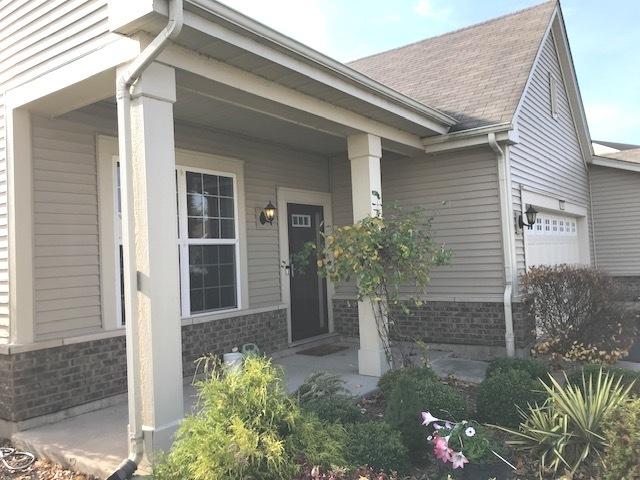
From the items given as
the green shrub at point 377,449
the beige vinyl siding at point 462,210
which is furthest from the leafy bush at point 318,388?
the beige vinyl siding at point 462,210

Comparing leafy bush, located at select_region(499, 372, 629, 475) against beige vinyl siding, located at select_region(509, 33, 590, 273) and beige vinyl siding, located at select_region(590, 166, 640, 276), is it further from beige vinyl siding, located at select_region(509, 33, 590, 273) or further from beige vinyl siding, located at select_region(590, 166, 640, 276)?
beige vinyl siding, located at select_region(590, 166, 640, 276)

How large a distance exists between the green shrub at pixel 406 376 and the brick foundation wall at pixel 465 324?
7.00 ft

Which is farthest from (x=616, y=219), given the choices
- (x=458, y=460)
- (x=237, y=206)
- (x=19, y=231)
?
(x=19, y=231)

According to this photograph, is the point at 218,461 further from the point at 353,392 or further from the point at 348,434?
the point at 353,392

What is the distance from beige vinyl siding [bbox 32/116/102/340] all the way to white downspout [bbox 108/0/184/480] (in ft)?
5.13

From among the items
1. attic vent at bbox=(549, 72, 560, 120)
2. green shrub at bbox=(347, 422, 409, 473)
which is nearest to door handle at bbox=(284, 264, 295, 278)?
green shrub at bbox=(347, 422, 409, 473)

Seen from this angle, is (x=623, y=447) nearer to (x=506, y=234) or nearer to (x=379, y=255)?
(x=379, y=255)

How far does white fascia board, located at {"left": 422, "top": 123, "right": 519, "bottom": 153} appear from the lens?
6.88m

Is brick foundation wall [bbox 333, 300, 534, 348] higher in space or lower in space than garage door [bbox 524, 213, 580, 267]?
lower

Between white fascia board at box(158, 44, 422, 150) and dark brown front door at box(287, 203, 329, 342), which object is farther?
dark brown front door at box(287, 203, 329, 342)

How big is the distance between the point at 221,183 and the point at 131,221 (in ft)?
10.4

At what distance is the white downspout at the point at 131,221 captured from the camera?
3.52 meters

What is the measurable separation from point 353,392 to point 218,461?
284 cm

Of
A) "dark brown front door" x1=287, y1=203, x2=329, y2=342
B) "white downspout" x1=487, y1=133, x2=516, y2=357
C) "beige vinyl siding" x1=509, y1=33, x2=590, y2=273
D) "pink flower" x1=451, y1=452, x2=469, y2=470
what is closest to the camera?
"pink flower" x1=451, y1=452, x2=469, y2=470
